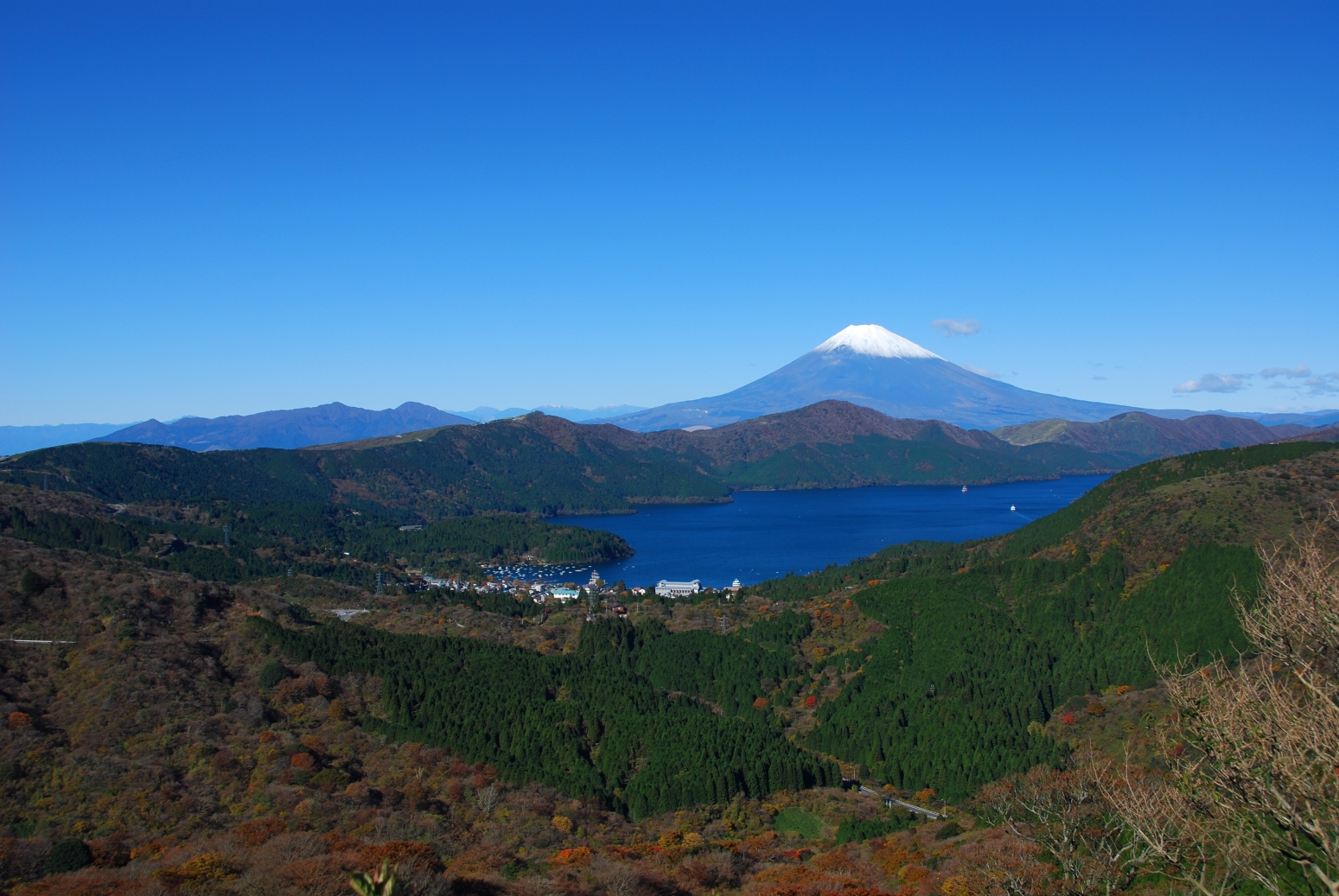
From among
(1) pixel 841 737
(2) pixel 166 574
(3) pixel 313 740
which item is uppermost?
(2) pixel 166 574

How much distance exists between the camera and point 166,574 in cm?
6850

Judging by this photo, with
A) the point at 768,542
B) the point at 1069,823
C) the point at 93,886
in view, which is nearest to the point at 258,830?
the point at 93,886

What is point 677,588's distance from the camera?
4395 inches

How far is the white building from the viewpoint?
353 feet

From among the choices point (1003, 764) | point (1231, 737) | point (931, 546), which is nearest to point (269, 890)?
point (1231, 737)

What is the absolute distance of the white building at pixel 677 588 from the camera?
108m

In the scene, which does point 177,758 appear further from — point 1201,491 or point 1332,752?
point 1201,491

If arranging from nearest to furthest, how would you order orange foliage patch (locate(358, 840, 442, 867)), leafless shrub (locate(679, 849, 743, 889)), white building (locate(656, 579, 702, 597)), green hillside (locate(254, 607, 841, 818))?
1. orange foliage patch (locate(358, 840, 442, 867))
2. leafless shrub (locate(679, 849, 743, 889))
3. green hillside (locate(254, 607, 841, 818))
4. white building (locate(656, 579, 702, 597))

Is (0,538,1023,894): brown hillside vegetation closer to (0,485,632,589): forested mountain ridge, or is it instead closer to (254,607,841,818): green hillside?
(254,607,841,818): green hillside

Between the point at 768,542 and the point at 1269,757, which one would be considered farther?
the point at 768,542

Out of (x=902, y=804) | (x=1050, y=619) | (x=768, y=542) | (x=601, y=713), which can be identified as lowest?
(x=902, y=804)

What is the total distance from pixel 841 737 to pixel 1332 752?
44.6m

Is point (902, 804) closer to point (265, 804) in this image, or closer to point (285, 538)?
point (265, 804)

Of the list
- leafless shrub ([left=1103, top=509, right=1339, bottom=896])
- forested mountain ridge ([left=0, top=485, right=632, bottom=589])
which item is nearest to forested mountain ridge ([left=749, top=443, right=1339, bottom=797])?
leafless shrub ([left=1103, top=509, right=1339, bottom=896])
